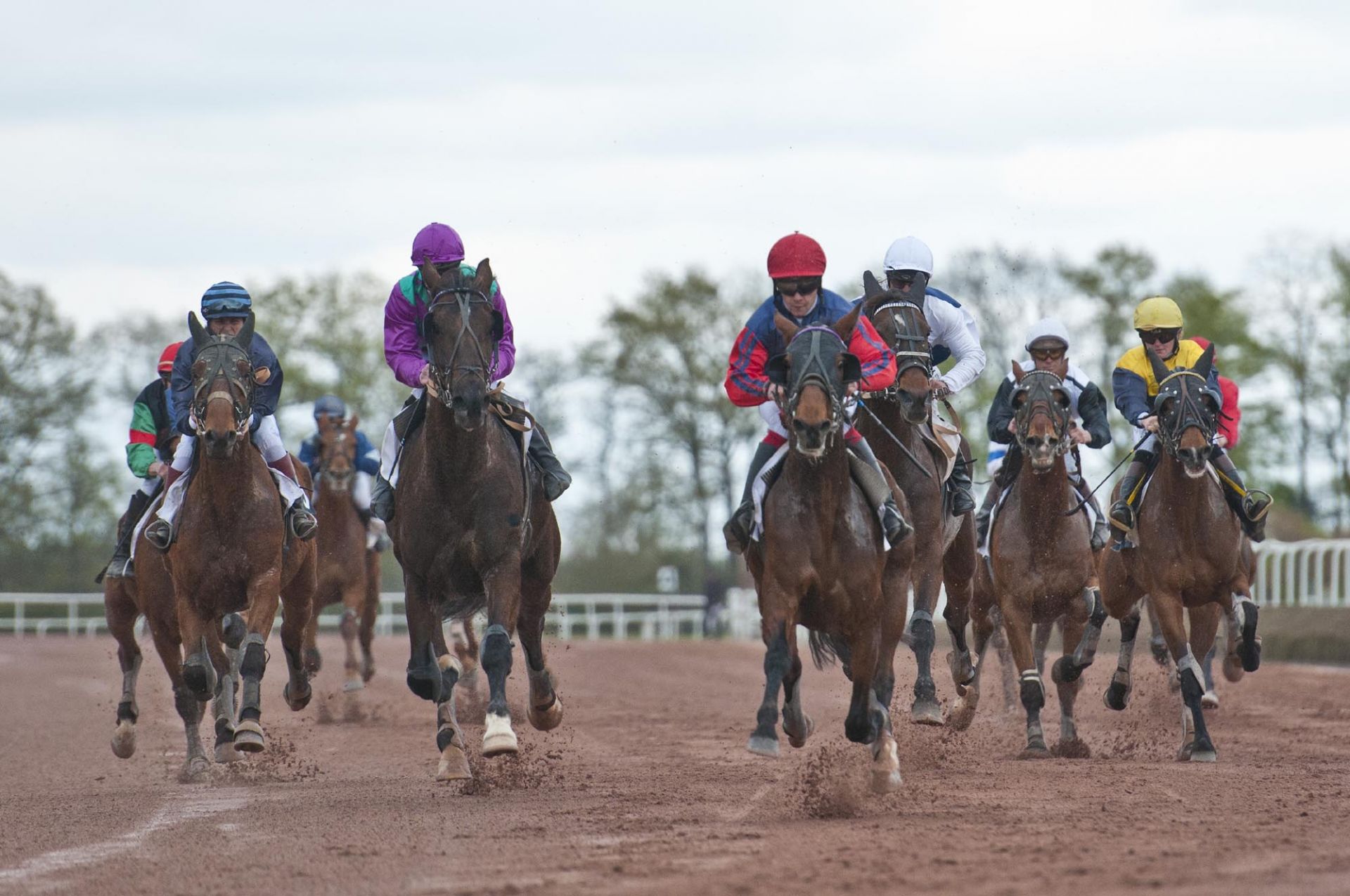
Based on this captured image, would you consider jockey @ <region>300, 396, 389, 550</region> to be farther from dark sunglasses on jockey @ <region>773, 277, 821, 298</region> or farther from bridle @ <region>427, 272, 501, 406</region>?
dark sunglasses on jockey @ <region>773, 277, 821, 298</region>

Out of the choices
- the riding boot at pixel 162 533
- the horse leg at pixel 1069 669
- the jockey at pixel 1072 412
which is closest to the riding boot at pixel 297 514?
the riding boot at pixel 162 533

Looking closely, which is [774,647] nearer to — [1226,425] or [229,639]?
[229,639]

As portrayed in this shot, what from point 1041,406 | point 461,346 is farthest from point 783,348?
point 1041,406

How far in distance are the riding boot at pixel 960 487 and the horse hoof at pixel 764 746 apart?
3744 mm

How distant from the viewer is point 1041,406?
1216cm

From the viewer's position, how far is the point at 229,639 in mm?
11680

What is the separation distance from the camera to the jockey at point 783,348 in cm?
952

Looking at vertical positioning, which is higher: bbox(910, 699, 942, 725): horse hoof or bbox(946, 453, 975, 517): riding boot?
bbox(946, 453, 975, 517): riding boot

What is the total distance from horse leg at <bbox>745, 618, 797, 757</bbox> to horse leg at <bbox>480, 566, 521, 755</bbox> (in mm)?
1554

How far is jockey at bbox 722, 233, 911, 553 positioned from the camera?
9.52 m

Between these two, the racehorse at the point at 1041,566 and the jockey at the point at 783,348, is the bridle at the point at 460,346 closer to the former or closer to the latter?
the jockey at the point at 783,348

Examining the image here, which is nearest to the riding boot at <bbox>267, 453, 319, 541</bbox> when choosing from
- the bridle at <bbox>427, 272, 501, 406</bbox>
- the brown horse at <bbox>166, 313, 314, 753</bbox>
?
the brown horse at <bbox>166, 313, 314, 753</bbox>

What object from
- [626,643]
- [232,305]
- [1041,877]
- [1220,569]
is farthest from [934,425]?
[626,643]

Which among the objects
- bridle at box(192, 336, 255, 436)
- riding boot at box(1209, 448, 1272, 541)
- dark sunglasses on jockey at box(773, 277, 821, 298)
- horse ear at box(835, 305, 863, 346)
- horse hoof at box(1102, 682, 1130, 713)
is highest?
dark sunglasses on jockey at box(773, 277, 821, 298)
